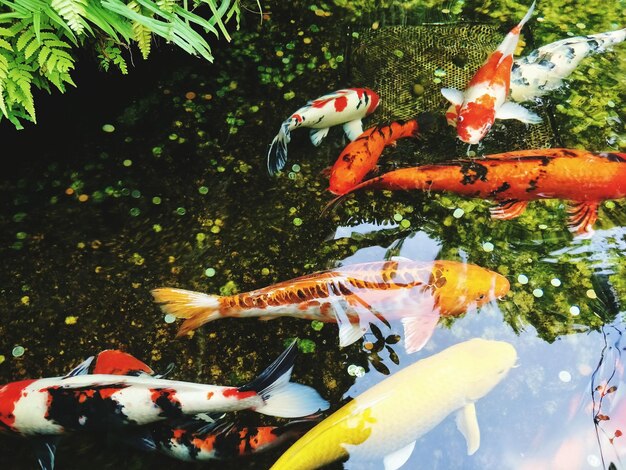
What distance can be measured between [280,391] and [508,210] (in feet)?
5.14

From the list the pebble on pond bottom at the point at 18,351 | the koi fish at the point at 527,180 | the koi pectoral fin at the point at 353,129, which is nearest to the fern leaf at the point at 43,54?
the pebble on pond bottom at the point at 18,351

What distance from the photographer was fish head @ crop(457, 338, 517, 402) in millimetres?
2258

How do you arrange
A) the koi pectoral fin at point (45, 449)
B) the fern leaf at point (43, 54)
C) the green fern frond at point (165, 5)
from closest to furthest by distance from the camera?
the koi pectoral fin at point (45, 449) → the fern leaf at point (43, 54) → the green fern frond at point (165, 5)

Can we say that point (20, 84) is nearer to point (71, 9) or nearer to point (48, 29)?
point (48, 29)

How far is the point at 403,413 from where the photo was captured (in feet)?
7.00

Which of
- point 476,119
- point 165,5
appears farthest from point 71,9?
point 476,119

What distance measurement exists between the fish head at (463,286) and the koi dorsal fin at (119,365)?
4.40 ft

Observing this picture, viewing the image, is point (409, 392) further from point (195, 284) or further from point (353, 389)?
point (195, 284)

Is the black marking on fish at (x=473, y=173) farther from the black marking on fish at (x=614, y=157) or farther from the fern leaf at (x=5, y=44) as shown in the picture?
the fern leaf at (x=5, y=44)

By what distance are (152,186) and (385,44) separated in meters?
1.81

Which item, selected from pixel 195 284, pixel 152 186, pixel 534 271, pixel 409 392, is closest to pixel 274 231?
pixel 195 284

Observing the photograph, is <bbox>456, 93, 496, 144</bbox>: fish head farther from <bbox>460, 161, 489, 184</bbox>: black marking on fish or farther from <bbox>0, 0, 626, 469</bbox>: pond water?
<bbox>460, 161, 489, 184</bbox>: black marking on fish

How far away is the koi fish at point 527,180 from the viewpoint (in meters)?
2.77

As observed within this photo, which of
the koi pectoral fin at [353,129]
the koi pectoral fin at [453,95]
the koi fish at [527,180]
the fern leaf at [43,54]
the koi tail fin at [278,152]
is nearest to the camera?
the fern leaf at [43,54]
